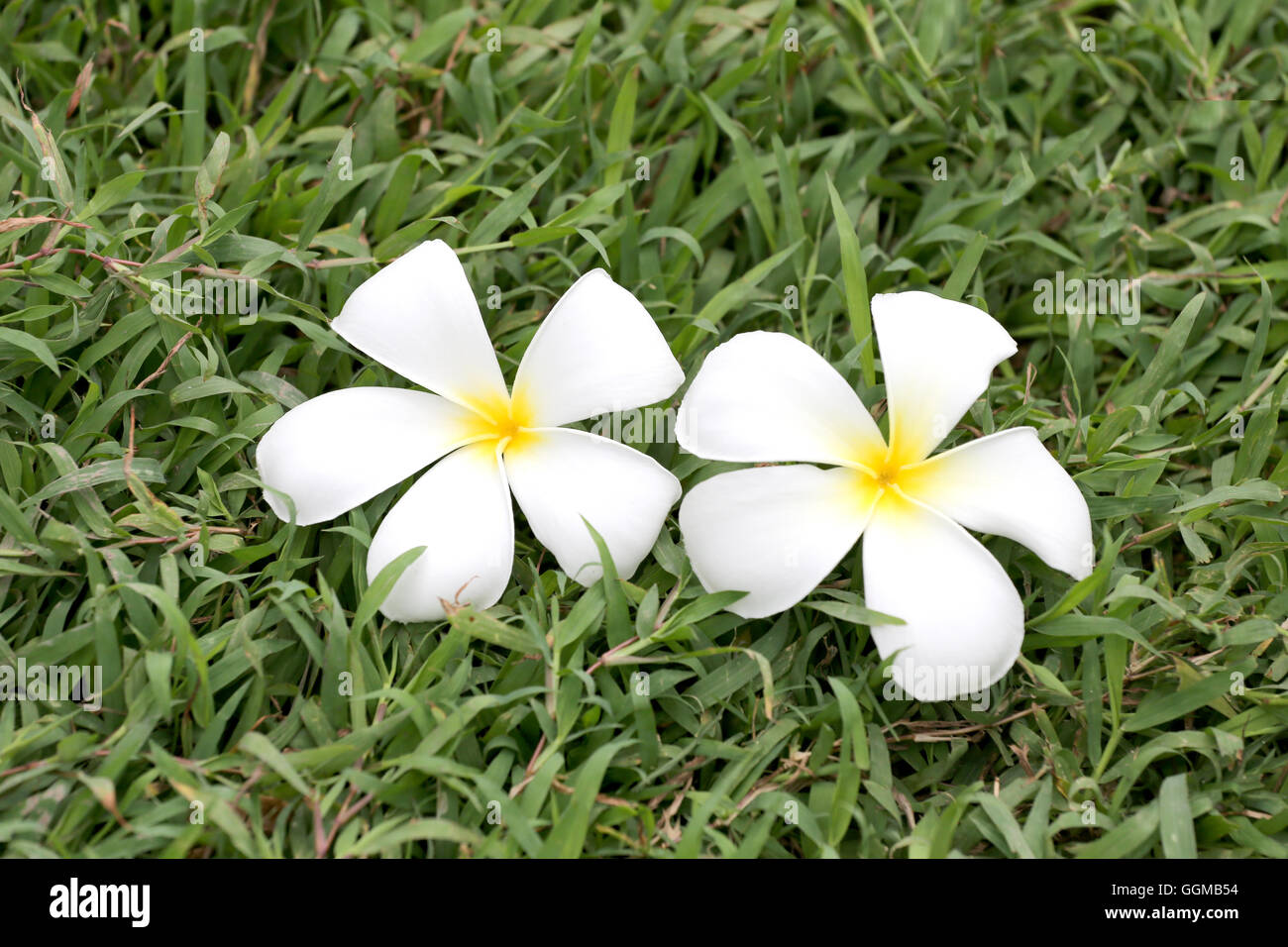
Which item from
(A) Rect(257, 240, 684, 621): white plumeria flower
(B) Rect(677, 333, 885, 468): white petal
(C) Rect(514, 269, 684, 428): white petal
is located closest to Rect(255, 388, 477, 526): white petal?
(A) Rect(257, 240, 684, 621): white plumeria flower

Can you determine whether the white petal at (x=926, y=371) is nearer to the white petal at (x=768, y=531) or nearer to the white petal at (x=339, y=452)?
the white petal at (x=768, y=531)

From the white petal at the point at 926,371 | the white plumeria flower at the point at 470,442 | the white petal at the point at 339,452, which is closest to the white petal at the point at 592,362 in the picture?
the white plumeria flower at the point at 470,442

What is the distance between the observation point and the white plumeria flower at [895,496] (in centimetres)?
149

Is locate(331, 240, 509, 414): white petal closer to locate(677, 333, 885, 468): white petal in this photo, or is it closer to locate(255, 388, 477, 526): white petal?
locate(255, 388, 477, 526): white petal

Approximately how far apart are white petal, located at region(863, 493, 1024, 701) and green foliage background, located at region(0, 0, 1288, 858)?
0.30ft

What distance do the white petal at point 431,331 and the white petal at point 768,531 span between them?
384mm

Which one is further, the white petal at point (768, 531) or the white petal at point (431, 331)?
the white petal at point (431, 331)

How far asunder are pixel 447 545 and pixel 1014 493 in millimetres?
845

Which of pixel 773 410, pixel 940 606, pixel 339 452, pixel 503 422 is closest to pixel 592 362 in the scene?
pixel 503 422

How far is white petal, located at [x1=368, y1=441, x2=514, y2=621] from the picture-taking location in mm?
1536

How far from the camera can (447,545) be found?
1.54 meters

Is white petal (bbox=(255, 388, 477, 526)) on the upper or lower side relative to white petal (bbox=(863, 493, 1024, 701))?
upper

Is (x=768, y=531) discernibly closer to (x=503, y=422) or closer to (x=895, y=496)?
(x=895, y=496)
